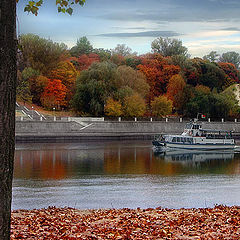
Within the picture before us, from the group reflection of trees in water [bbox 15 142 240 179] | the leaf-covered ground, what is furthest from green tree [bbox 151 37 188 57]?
the leaf-covered ground

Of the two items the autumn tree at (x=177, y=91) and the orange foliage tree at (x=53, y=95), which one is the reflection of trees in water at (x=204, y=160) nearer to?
the orange foliage tree at (x=53, y=95)

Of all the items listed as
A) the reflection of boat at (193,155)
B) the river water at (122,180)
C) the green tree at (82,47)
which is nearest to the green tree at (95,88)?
the reflection of boat at (193,155)

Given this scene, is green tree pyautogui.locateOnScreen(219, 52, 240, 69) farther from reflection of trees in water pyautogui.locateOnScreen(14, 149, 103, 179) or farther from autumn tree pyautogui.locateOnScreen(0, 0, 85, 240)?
autumn tree pyautogui.locateOnScreen(0, 0, 85, 240)

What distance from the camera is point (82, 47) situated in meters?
131

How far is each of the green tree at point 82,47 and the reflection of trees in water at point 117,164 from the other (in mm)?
74833

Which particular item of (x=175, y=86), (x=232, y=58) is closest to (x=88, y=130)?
(x=175, y=86)

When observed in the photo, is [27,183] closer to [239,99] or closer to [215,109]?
[215,109]

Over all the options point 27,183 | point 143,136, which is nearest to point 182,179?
point 27,183

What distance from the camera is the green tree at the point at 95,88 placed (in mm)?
77875

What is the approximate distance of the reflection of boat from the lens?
47281 mm

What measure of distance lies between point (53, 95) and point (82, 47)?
51205 millimetres

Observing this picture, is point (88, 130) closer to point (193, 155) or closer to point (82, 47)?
point (193, 155)

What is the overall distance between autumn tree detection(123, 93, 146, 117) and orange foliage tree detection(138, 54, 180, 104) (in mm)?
10567

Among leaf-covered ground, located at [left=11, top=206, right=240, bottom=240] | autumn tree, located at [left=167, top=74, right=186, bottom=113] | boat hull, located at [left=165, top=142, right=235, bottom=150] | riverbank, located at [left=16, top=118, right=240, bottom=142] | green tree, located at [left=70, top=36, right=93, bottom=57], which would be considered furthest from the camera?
green tree, located at [left=70, top=36, right=93, bottom=57]
